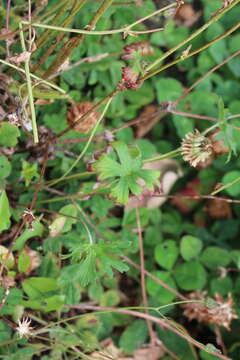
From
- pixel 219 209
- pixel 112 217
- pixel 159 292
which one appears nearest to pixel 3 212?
→ pixel 112 217

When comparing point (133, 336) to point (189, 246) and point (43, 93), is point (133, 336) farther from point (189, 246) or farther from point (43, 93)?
point (43, 93)

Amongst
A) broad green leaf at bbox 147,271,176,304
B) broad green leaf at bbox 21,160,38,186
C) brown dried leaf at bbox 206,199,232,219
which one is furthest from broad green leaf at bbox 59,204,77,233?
brown dried leaf at bbox 206,199,232,219

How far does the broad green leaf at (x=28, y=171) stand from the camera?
4.07 ft

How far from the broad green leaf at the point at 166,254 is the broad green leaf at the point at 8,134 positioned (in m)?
0.62

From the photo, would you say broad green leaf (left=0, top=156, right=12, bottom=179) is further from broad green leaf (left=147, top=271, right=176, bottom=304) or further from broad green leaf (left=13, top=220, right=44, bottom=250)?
broad green leaf (left=147, top=271, right=176, bottom=304)

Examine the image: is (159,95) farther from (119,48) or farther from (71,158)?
(71,158)

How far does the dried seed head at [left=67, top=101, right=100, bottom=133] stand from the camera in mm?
1325

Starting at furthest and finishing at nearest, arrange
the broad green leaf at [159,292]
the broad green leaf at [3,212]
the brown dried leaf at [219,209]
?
the brown dried leaf at [219,209], the broad green leaf at [159,292], the broad green leaf at [3,212]

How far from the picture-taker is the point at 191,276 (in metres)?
1.52

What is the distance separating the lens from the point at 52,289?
4.25 feet

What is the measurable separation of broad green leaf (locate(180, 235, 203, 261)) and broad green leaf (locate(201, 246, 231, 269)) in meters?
0.03

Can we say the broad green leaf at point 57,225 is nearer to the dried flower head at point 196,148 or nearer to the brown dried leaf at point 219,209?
the dried flower head at point 196,148

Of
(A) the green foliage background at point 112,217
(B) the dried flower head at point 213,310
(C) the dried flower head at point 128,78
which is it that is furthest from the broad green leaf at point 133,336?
(C) the dried flower head at point 128,78

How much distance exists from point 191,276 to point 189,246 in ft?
0.33
